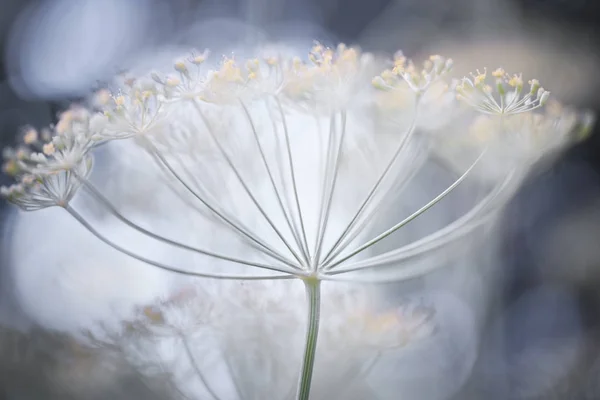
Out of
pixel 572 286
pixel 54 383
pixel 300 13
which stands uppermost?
pixel 300 13

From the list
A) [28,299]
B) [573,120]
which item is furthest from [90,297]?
[573,120]

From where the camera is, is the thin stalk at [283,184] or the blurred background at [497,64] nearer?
the thin stalk at [283,184]

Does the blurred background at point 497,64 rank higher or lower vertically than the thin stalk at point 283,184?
higher

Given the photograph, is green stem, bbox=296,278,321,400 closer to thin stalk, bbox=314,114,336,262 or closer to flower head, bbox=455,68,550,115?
thin stalk, bbox=314,114,336,262

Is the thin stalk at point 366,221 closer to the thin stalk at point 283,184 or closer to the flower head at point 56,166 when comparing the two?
the thin stalk at point 283,184

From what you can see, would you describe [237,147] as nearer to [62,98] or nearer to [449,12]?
[62,98]

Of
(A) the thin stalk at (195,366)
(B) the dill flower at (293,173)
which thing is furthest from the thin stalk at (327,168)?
(A) the thin stalk at (195,366)
